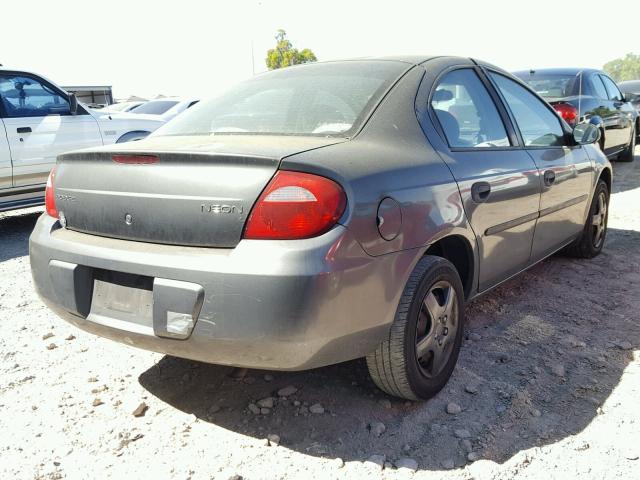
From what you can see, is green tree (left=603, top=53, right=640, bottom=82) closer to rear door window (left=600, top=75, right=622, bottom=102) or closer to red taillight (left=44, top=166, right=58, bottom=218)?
rear door window (left=600, top=75, right=622, bottom=102)

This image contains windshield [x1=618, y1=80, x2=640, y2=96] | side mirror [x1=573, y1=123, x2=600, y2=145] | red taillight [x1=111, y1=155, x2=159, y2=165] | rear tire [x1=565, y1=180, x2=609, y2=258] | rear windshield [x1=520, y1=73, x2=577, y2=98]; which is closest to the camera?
red taillight [x1=111, y1=155, x2=159, y2=165]

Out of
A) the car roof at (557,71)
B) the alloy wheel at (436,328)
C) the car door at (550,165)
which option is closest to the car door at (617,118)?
the car roof at (557,71)

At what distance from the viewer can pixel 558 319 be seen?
11.4 feet

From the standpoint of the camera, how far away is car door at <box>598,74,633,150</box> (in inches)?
351

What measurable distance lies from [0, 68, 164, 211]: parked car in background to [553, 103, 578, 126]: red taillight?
224 inches

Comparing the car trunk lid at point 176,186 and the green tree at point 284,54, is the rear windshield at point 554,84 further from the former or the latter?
the green tree at point 284,54

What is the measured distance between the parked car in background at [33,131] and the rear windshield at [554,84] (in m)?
5.74

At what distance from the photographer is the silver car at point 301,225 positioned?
78.3 inches

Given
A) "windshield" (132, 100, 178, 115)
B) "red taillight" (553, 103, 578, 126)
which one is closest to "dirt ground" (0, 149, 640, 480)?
"red taillight" (553, 103, 578, 126)

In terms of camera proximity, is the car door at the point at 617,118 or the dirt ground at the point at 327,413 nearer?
the dirt ground at the point at 327,413

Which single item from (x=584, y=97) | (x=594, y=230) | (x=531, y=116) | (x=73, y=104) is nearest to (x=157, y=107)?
(x=73, y=104)

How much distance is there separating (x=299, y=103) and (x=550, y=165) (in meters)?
1.71

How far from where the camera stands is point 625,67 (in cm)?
14312

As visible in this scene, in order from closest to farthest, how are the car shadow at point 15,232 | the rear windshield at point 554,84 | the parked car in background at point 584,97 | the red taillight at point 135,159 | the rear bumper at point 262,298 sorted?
the rear bumper at point 262,298 → the red taillight at point 135,159 → the car shadow at point 15,232 → the parked car in background at point 584,97 → the rear windshield at point 554,84
